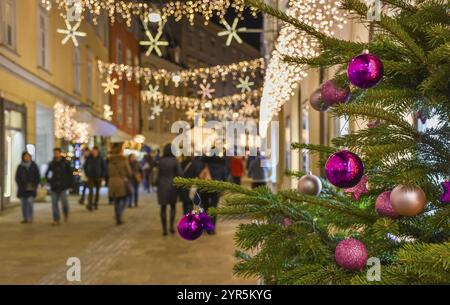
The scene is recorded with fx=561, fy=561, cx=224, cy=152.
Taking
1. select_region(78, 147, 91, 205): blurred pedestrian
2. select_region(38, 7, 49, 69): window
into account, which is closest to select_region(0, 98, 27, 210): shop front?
select_region(38, 7, 49, 69): window

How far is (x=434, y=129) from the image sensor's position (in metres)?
1.74

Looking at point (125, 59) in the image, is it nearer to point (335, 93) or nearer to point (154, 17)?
point (154, 17)

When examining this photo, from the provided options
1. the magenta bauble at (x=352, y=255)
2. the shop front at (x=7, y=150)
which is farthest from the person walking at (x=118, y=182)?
the magenta bauble at (x=352, y=255)

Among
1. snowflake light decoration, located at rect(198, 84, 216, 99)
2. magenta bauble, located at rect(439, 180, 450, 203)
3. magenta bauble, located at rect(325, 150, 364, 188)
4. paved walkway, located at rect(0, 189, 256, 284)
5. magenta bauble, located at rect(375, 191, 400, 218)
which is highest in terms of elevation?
snowflake light decoration, located at rect(198, 84, 216, 99)

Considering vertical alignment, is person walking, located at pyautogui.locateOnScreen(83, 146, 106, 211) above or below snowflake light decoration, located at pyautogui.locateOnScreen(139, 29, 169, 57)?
below

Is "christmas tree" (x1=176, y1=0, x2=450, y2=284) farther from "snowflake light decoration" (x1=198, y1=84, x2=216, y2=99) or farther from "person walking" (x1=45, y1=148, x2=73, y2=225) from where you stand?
"person walking" (x1=45, y1=148, x2=73, y2=225)

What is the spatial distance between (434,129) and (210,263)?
5.37 m

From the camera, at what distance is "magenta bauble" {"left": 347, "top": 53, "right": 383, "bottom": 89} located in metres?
1.54

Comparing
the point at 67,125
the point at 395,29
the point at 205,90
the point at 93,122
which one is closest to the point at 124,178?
the point at 67,125

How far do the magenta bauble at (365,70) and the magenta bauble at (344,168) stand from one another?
0.21 m

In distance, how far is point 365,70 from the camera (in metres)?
1.54

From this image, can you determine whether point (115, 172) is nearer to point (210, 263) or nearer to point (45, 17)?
point (210, 263)

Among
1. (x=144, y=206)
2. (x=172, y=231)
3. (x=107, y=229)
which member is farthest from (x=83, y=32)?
(x=144, y=206)

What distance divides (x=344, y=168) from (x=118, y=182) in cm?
971
